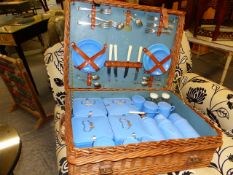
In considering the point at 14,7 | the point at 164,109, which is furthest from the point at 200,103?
the point at 14,7

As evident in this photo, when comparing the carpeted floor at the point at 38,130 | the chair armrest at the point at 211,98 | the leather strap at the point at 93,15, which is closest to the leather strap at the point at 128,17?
the leather strap at the point at 93,15

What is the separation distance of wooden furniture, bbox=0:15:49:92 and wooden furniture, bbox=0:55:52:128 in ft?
1.09

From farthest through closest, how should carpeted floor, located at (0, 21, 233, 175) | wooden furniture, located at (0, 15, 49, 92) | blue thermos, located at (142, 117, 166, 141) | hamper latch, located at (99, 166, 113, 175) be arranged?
wooden furniture, located at (0, 15, 49, 92)
carpeted floor, located at (0, 21, 233, 175)
blue thermos, located at (142, 117, 166, 141)
hamper latch, located at (99, 166, 113, 175)

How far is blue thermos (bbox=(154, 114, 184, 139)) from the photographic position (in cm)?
74

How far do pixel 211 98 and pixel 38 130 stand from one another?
1260mm

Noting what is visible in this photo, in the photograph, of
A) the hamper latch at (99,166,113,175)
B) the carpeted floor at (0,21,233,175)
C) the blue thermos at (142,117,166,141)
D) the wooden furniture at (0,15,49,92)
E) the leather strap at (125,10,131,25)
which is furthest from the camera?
the wooden furniture at (0,15,49,92)

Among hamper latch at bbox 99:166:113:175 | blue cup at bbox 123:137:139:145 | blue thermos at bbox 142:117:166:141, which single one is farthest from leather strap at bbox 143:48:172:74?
hamper latch at bbox 99:166:113:175

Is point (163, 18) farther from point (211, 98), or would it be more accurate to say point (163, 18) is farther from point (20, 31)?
point (20, 31)

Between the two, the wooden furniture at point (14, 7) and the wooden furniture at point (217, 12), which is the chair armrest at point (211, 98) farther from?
the wooden furniture at point (14, 7)

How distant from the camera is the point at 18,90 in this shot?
58.6 inches

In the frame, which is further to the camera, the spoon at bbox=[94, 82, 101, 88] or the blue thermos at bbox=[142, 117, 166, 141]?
the spoon at bbox=[94, 82, 101, 88]

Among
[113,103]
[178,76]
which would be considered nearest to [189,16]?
[178,76]

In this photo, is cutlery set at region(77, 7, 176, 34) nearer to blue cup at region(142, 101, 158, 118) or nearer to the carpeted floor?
blue cup at region(142, 101, 158, 118)

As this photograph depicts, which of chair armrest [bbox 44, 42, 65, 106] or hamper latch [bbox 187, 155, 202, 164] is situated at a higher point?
chair armrest [bbox 44, 42, 65, 106]
